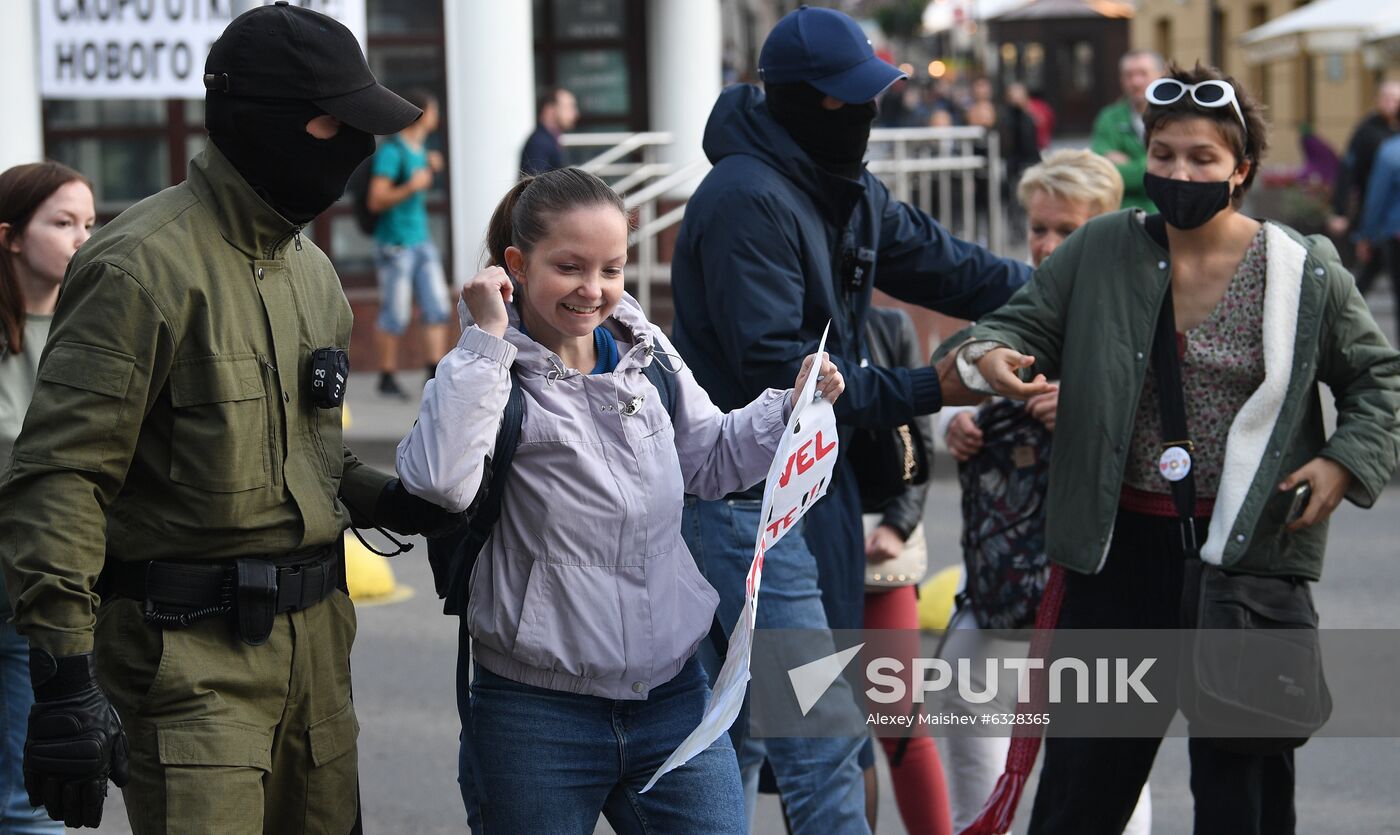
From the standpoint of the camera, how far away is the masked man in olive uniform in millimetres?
2645

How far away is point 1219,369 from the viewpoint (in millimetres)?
3688

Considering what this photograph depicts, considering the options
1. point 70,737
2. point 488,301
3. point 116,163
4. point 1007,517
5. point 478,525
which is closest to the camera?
point 70,737

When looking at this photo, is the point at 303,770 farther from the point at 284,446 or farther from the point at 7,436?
the point at 7,436

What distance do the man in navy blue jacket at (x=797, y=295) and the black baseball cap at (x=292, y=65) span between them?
1.07 meters

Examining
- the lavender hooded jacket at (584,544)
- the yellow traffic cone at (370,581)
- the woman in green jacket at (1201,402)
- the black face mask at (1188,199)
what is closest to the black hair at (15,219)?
the lavender hooded jacket at (584,544)

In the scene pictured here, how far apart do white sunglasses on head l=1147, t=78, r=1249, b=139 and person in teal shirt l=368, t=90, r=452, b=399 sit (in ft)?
27.6

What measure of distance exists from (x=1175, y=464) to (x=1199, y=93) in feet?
2.48

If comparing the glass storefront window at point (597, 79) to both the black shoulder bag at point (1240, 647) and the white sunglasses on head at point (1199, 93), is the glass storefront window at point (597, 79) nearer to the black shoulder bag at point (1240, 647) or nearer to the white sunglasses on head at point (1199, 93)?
the white sunglasses on head at point (1199, 93)

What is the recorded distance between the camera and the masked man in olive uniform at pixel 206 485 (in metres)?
2.64

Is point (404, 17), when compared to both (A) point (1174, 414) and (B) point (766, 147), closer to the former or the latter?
(B) point (766, 147)

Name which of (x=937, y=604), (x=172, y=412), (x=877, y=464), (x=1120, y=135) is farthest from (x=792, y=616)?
(x=1120, y=135)

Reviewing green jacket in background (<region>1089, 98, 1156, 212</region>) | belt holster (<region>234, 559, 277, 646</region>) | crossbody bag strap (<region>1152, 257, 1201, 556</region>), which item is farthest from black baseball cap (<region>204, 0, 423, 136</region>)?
green jacket in background (<region>1089, 98, 1156, 212</region>)

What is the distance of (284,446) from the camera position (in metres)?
2.89

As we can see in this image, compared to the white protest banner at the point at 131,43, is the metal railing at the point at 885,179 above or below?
below
